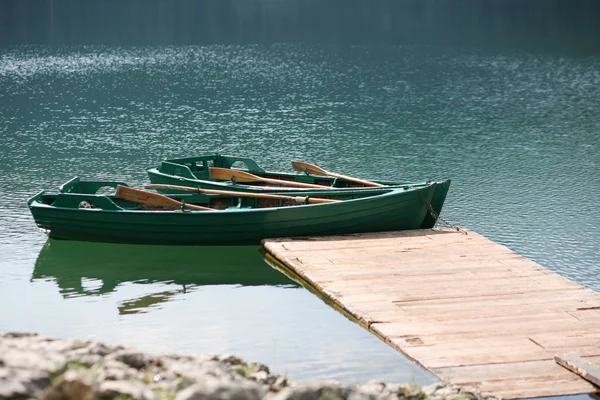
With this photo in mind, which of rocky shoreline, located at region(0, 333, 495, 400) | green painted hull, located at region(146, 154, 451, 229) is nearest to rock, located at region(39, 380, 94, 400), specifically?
rocky shoreline, located at region(0, 333, 495, 400)

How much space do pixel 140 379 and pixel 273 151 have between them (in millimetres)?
24276

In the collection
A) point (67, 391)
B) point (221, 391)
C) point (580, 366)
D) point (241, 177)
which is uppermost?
point (67, 391)

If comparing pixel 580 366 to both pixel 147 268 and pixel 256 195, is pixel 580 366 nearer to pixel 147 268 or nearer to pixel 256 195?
pixel 256 195

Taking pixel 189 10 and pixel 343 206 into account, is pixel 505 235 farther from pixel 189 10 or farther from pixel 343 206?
pixel 189 10

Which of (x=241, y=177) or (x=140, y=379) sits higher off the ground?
(x=241, y=177)

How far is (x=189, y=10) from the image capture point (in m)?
111

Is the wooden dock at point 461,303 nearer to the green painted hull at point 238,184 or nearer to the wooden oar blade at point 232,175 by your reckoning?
the green painted hull at point 238,184

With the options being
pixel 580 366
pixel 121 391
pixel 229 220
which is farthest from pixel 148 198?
pixel 121 391

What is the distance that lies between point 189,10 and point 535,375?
9976cm

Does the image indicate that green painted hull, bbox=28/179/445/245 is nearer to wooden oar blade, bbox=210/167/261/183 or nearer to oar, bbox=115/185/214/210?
oar, bbox=115/185/214/210

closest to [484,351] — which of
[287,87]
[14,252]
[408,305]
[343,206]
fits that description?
[408,305]

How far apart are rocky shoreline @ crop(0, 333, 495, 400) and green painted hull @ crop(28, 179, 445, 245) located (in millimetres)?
8779

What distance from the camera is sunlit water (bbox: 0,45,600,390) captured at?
18.6 metres

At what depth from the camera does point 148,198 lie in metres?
22.6
